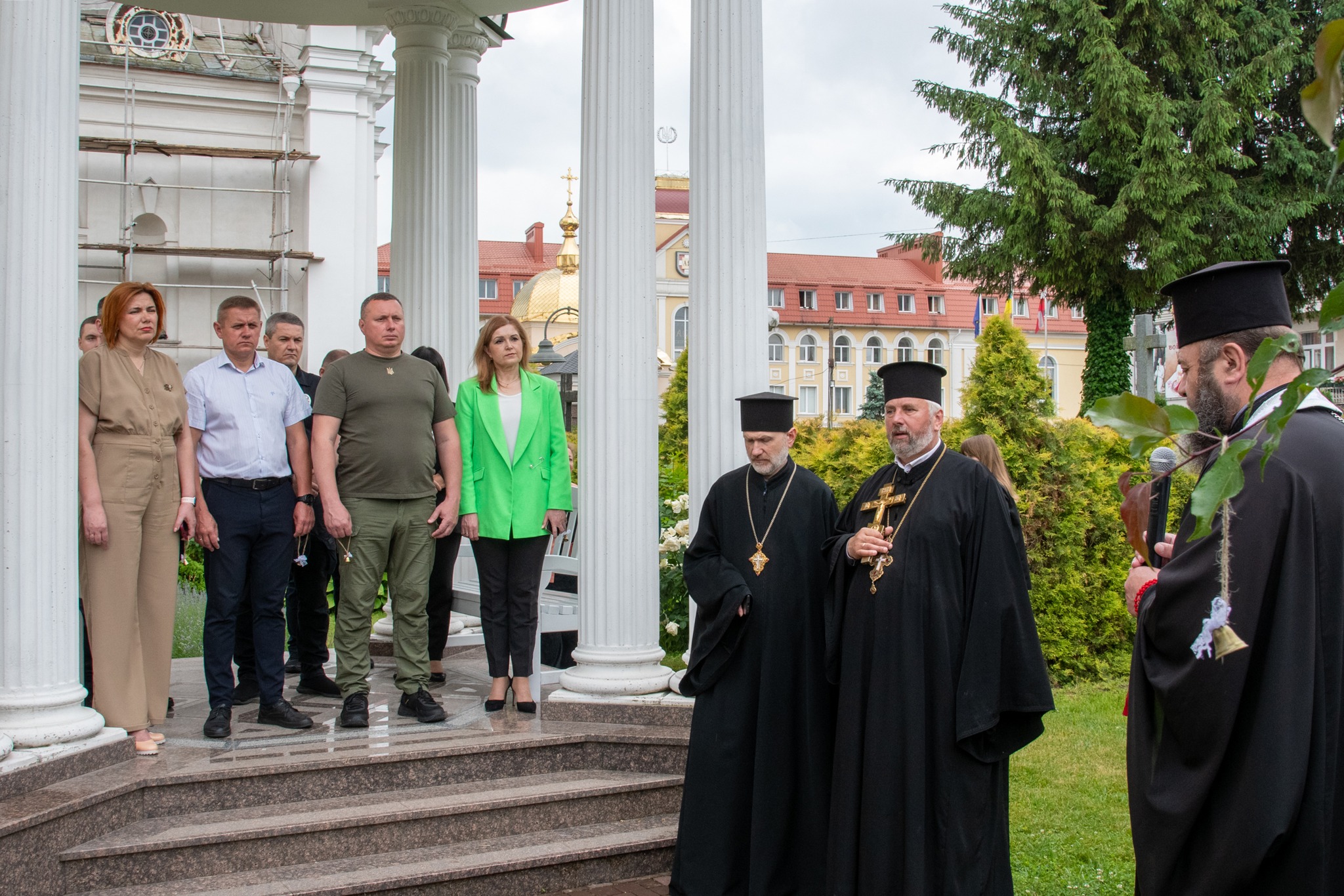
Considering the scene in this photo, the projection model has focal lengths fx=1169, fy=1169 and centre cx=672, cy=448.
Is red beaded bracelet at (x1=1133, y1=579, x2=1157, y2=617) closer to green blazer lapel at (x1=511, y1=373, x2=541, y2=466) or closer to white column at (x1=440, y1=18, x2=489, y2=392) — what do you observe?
green blazer lapel at (x1=511, y1=373, x2=541, y2=466)

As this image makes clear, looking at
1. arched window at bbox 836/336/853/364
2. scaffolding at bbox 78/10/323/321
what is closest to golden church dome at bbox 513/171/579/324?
scaffolding at bbox 78/10/323/321

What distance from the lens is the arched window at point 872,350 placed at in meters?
66.5

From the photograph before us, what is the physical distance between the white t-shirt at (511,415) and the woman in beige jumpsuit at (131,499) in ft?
5.28

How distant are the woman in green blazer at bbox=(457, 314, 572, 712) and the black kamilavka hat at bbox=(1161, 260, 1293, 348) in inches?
155

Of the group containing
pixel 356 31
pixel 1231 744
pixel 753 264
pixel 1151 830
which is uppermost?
pixel 356 31

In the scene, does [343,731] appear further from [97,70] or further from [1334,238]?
[1334,238]

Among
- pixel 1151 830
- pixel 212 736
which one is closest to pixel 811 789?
pixel 1151 830

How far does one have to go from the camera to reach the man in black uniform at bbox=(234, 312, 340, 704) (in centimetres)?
683

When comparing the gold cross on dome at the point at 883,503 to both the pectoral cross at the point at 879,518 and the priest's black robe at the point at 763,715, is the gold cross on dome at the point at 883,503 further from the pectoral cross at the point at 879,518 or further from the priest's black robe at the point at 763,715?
the priest's black robe at the point at 763,715

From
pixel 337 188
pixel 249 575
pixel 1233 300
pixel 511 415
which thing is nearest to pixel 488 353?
pixel 511 415

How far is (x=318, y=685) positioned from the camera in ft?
23.3

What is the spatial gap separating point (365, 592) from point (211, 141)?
19.2m

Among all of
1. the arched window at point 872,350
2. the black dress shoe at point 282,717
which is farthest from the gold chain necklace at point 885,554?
the arched window at point 872,350

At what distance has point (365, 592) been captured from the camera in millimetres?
6078
